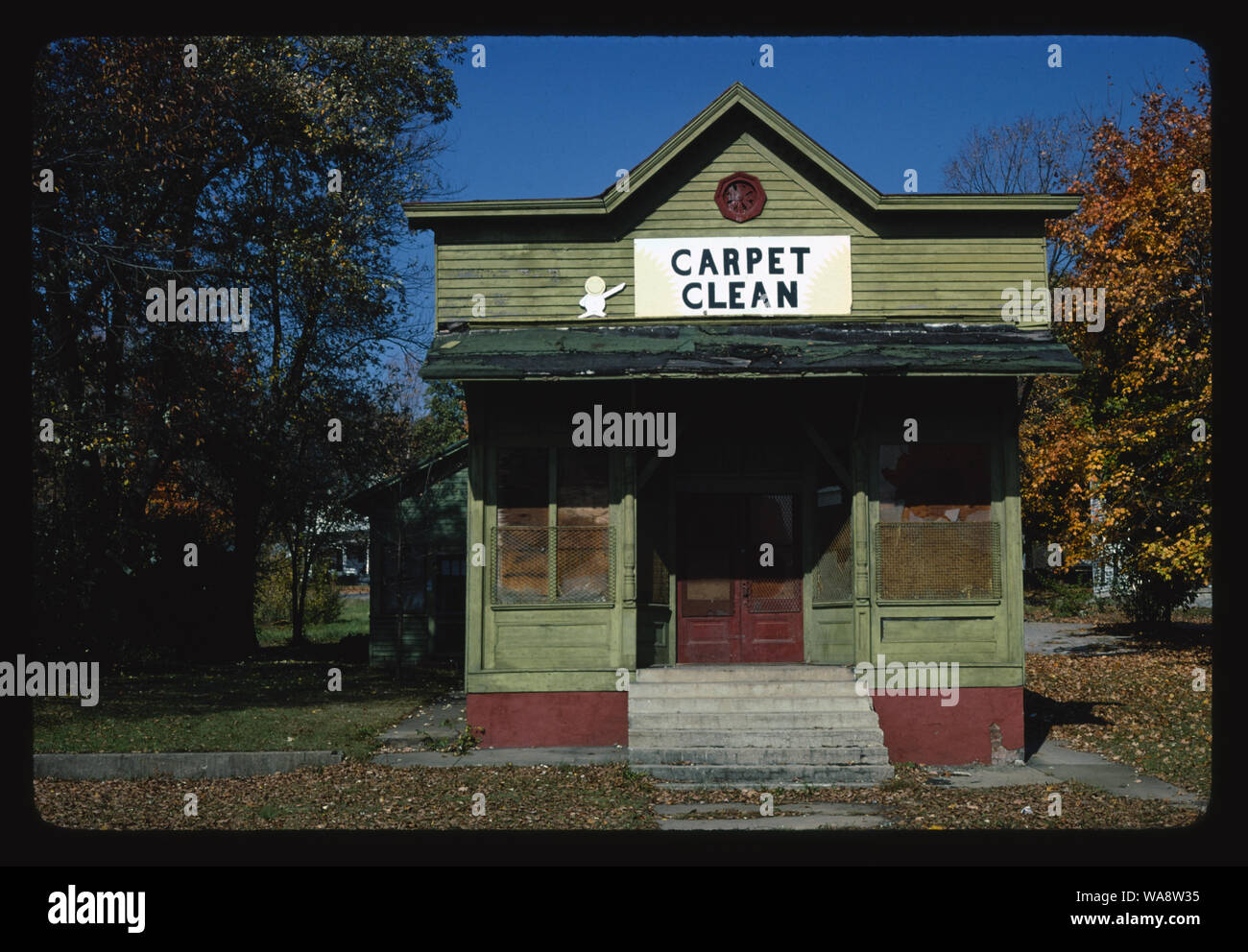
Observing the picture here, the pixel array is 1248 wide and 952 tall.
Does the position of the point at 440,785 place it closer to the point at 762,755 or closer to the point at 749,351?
the point at 762,755

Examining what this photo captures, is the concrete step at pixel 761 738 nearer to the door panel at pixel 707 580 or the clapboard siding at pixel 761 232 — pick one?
the door panel at pixel 707 580

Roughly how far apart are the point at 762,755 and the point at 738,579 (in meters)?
3.29

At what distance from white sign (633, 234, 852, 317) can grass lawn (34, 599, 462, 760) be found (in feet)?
23.4

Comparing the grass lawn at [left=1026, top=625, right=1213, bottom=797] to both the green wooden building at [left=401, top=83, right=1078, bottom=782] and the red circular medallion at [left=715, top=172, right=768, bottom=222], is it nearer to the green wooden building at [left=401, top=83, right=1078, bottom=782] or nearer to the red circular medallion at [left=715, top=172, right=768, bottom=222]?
the green wooden building at [left=401, top=83, right=1078, bottom=782]

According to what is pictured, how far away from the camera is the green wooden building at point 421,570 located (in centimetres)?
2803

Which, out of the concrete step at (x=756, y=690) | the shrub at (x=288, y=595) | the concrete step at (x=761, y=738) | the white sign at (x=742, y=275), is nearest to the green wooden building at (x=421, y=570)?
the shrub at (x=288, y=595)

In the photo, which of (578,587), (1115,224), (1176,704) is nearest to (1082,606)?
(1115,224)

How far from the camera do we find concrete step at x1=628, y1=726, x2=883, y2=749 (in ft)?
39.7

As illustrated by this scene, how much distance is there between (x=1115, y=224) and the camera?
951 inches

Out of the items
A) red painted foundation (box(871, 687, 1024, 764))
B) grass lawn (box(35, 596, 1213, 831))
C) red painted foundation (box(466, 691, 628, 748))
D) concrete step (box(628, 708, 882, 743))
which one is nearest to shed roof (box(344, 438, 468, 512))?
grass lawn (box(35, 596, 1213, 831))

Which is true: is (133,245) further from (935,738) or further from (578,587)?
(935,738)

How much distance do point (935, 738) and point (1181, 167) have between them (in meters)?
16.0

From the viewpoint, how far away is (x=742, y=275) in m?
13.8

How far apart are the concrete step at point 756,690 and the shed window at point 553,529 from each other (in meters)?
1.37
